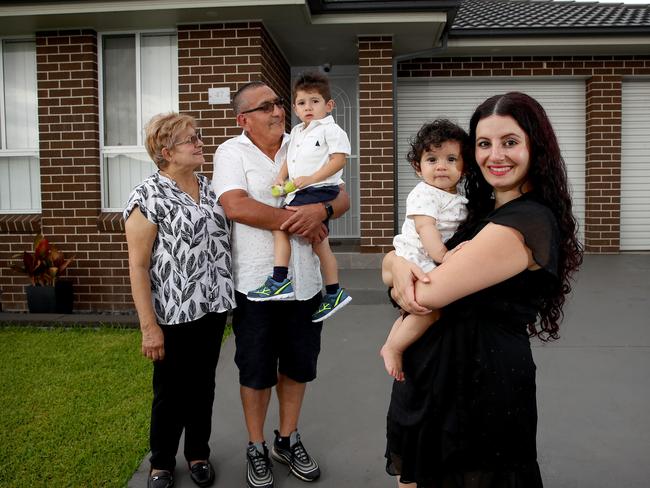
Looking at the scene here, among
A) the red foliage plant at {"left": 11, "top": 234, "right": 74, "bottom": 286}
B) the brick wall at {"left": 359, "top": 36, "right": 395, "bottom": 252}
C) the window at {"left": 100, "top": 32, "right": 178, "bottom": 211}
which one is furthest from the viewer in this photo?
the brick wall at {"left": 359, "top": 36, "right": 395, "bottom": 252}

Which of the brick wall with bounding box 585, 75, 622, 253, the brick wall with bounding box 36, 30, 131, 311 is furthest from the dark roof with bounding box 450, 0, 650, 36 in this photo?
the brick wall with bounding box 36, 30, 131, 311

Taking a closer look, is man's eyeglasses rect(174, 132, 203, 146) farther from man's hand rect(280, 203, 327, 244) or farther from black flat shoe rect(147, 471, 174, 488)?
black flat shoe rect(147, 471, 174, 488)


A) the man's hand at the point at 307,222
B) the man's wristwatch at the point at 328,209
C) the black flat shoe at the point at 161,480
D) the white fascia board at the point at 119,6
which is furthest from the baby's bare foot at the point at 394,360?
the white fascia board at the point at 119,6

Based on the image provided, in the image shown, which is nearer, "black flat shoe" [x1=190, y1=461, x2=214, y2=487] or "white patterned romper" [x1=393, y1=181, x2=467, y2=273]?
"white patterned romper" [x1=393, y1=181, x2=467, y2=273]

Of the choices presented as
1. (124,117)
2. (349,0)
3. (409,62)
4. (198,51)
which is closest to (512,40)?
(409,62)

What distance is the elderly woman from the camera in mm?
2775

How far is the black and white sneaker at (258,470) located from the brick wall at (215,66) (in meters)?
4.68

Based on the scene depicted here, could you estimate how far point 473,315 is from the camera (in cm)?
Result: 185

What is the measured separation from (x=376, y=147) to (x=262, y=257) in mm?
5319

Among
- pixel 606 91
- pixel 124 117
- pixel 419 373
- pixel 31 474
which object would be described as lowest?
pixel 31 474

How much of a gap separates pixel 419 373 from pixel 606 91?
8982 mm

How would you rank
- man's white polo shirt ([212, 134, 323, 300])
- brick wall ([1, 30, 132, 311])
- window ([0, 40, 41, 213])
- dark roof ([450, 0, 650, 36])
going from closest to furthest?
man's white polo shirt ([212, 134, 323, 300]) < brick wall ([1, 30, 132, 311]) < window ([0, 40, 41, 213]) < dark roof ([450, 0, 650, 36])

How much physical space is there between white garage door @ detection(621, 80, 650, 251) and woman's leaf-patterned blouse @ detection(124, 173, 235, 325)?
28.9ft

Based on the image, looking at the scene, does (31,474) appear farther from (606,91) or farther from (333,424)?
(606,91)
